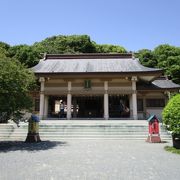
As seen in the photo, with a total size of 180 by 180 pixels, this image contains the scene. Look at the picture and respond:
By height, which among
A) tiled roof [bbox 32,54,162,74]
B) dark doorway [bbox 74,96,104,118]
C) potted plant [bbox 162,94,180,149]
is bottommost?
potted plant [bbox 162,94,180,149]

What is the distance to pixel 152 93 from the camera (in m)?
23.2

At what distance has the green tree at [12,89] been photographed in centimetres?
1028

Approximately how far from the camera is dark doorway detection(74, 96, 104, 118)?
26.0 metres

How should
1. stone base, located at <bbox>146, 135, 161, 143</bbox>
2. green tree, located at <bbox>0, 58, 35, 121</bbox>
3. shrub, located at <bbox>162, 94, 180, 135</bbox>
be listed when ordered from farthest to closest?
stone base, located at <bbox>146, 135, 161, 143</bbox>
green tree, located at <bbox>0, 58, 35, 121</bbox>
shrub, located at <bbox>162, 94, 180, 135</bbox>

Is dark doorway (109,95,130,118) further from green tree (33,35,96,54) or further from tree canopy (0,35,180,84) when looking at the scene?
green tree (33,35,96,54)

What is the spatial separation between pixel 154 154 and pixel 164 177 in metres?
3.10

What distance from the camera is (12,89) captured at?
10484 millimetres

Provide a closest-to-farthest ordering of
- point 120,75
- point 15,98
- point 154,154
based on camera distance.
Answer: point 154,154 → point 15,98 → point 120,75

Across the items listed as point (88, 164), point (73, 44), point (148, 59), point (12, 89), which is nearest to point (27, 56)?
point (73, 44)

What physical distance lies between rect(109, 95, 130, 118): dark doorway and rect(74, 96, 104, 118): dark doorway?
4.25 feet

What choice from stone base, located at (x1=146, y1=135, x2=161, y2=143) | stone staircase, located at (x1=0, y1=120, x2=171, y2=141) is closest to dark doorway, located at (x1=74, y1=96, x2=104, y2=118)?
stone staircase, located at (x1=0, y1=120, x2=171, y2=141)

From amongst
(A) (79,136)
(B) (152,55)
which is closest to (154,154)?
(A) (79,136)

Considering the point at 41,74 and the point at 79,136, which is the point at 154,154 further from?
the point at 41,74

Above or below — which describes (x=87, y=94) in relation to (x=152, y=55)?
below
